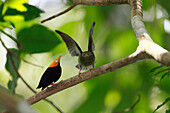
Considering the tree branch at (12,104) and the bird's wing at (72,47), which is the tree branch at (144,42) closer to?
the bird's wing at (72,47)

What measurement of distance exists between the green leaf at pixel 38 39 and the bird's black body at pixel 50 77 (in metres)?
0.17

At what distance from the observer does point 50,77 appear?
1.17m

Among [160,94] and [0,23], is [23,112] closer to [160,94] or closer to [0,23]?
Result: [0,23]

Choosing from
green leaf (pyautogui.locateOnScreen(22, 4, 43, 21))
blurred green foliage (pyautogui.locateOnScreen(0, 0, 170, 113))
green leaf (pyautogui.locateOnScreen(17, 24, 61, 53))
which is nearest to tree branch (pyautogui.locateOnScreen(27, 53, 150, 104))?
green leaf (pyautogui.locateOnScreen(17, 24, 61, 53))

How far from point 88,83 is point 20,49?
916 millimetres

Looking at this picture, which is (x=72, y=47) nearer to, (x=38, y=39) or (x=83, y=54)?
(x=83, y=54)

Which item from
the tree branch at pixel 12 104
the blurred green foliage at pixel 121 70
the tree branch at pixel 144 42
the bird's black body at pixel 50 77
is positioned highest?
the tree branch at pixel 12 104

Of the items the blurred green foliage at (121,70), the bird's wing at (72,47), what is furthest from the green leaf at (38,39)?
the blurred green foliage at (121,70)

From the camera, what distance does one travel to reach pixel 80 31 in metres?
2.31

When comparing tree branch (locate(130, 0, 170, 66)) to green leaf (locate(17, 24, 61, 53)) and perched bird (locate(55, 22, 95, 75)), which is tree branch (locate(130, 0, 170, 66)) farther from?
green leaf (locate(17, 24, 61, 53))

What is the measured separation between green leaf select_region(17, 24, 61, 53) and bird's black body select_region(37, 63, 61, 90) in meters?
0.17

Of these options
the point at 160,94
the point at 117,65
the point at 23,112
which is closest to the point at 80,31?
the point at 160,94

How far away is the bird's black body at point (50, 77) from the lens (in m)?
1.15

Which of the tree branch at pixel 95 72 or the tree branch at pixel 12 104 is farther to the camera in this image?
the tree branch at pixel 95 72
